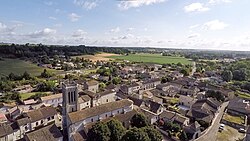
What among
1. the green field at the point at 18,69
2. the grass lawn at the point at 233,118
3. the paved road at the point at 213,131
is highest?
the green field at the point at 18,69

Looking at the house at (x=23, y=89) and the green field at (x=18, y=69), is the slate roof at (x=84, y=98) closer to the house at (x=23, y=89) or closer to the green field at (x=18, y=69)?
the house at (x=23, y=89)

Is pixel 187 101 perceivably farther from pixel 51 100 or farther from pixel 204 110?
pixel 51 100

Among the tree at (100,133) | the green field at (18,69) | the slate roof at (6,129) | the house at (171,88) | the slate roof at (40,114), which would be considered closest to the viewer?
the tree at (100,133)

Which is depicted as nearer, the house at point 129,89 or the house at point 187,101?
the house at point 187,101

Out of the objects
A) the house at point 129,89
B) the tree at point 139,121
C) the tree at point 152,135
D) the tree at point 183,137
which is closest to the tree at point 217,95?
the house at point 129,89

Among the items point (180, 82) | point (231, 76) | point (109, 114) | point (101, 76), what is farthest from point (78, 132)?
point (231, 76)

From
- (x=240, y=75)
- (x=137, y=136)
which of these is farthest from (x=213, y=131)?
(x=240, y=75)

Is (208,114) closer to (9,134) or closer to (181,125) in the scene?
(181,125)

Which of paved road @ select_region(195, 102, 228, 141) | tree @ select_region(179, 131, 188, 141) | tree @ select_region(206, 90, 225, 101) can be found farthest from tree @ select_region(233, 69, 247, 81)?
tree @ select_region(179, 131, 188, 141)
